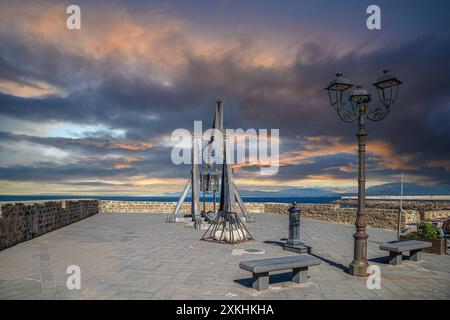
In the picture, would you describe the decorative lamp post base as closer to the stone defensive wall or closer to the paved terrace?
the paved terrace

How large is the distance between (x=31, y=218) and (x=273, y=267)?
9.91 m

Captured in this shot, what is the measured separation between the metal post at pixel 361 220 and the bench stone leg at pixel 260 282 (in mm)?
2213

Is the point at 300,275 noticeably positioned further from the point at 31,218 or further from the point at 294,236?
the point at 31,218

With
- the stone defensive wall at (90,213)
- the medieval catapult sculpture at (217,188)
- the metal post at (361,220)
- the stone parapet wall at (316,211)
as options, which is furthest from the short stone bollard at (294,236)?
the stone defensive wall at (90,213)

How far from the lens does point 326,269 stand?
7.02 metres

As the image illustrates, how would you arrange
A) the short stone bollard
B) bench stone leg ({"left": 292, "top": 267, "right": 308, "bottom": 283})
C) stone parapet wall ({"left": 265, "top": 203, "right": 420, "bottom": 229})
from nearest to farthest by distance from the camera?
bench stone leg ({"left": 292, "top": 267, "right": 308, "bottom": 283}) → the short stone bollard → stone parapet wall ({"left": 265, "top": 203, "right": 420, "bottom": 229})

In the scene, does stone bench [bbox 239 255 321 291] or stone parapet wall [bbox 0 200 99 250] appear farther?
stone parapet wall [bbox 0 200 99 250]

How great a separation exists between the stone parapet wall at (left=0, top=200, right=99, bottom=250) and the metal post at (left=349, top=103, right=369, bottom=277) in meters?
9.61

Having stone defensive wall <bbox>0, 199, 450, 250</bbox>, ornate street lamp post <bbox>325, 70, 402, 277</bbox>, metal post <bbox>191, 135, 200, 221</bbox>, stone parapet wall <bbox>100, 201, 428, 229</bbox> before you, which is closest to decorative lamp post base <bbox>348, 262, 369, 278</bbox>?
ornate street lamp post <bbox>325, 70, 402, 277</bbox>

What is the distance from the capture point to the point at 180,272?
6.61 meters

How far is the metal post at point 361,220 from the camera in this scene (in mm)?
6445

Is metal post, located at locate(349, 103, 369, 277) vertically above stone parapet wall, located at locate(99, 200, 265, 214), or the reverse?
metal post, located at locate(349, 103, 369, 277)

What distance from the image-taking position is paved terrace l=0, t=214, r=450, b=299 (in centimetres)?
529

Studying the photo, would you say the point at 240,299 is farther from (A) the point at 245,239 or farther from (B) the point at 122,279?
(A) the point at 245,239
